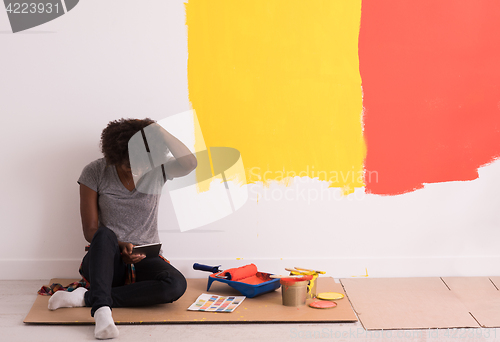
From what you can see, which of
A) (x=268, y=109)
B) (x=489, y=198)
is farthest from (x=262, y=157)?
(x=489, y=198)

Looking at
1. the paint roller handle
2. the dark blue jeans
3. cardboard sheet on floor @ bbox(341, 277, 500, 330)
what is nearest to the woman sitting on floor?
the dark blue jeans

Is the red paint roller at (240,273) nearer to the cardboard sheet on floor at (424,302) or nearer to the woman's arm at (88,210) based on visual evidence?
the cardboard sheet on floor at (424,302)

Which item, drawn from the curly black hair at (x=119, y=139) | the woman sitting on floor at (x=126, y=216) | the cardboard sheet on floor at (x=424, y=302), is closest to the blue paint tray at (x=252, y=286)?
the woman sitting on floor at (x=126, y=216)

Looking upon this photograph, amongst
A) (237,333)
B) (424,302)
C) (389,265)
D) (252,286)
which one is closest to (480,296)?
(424,302)

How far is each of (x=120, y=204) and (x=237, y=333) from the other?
734mm

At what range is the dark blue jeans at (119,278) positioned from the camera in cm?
156

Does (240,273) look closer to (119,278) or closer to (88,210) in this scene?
(119,278)

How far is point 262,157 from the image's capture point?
221 cm

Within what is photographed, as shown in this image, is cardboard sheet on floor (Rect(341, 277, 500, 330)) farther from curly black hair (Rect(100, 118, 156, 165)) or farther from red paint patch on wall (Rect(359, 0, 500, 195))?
curly black hair (Rect(100, 118, 156, 165))

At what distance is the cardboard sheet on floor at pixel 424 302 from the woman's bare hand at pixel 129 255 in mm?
902

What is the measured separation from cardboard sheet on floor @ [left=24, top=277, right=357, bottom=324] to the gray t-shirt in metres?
0.31

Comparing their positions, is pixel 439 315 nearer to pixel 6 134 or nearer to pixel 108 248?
pixel 108 248

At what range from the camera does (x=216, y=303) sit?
179cm

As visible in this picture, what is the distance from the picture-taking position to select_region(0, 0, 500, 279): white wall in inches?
84.6
